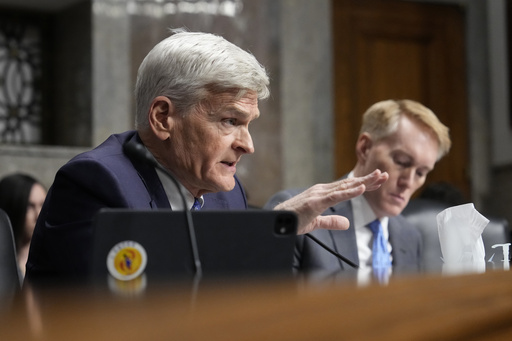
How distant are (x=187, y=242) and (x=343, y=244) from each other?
1716 mm

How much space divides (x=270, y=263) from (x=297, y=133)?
509 centimetres

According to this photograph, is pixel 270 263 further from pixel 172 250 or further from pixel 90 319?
pixel 90 319

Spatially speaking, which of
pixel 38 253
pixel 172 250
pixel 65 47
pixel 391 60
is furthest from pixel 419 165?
pixel 391 60

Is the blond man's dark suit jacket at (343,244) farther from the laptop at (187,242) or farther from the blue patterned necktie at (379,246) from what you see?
the laptop at (187,242)

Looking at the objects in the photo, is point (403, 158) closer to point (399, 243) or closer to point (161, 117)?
point (399, 243)

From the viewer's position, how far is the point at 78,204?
2.06 m

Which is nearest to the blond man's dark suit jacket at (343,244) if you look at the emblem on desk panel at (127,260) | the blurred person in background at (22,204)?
the emblem on desk panel at (127,260)

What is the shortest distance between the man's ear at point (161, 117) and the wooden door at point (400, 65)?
4.60 meters

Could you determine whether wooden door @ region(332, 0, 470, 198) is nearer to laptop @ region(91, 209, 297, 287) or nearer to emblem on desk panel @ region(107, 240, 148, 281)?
laptop @ region(91, 209, 297, 287)

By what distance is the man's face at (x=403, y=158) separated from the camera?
11.1ft

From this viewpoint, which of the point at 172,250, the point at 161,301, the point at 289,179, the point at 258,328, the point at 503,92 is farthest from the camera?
the point at 503,92

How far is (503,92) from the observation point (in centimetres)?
747

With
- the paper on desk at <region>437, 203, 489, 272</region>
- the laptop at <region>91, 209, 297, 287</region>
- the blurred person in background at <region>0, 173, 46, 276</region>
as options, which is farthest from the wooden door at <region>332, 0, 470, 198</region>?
the laptop at <region>91, 209, 297, 287</region>

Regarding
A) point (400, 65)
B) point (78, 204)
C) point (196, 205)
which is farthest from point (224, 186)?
point (400, 65)
